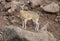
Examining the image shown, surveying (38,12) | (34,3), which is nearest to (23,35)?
(38,12)

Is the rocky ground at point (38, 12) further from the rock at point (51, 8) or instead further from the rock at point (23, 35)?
the rock at point (23, 35)

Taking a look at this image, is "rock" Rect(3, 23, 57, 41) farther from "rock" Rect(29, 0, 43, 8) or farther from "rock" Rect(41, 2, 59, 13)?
"rock" Rect(29, 0, 43, 8)

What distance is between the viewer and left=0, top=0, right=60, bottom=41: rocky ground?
5.03 meters

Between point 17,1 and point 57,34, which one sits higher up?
point 17,1

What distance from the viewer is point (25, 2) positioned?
20.0ft

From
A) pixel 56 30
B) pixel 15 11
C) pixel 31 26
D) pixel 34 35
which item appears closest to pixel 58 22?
pixel 56 30

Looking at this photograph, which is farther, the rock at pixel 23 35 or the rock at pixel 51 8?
the rock at pixel 51 8

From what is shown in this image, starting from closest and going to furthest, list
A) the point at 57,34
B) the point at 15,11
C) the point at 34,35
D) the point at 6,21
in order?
the point at 34,35, the point at 57,34, the point at 6,21, the point at 15,11

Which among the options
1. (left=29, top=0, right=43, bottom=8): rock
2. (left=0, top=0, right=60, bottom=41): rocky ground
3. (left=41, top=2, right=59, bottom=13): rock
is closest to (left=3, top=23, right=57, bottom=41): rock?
(left=0, top=0, right=60, bottom=41): rocky ground

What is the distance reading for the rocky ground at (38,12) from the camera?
16.5 feet

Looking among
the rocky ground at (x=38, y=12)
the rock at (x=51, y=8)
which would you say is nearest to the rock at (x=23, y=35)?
the rocky ground at (x=38, y=12)

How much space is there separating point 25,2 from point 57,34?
1756mm

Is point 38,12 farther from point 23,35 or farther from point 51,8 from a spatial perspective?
point 23,35

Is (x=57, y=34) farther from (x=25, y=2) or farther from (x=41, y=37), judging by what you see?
(x=25, y=2)
